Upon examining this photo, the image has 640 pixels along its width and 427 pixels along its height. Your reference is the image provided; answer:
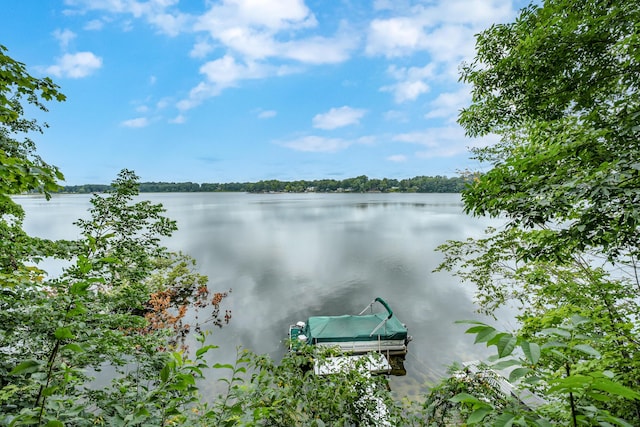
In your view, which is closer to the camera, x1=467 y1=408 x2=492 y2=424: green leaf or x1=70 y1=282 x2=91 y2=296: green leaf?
x1=467 y1=408 x2=492 y2=424: green leaf

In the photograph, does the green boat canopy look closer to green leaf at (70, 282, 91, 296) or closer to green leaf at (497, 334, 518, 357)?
green leaf at (70, 282, 91, 296)

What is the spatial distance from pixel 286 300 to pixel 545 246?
17.6 metres

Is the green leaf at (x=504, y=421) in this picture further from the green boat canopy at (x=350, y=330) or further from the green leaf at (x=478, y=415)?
the green boat canopy at (x=350, y=330)

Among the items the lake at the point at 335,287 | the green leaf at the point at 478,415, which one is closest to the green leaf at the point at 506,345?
the green leaf at the point at 478,415

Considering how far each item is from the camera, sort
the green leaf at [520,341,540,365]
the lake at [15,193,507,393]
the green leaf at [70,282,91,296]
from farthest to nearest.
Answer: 1. the lake at [15,193,507,393]
2. the green leaf at [70,282,91,296]
3. the green leaf at [520,341,540,365]

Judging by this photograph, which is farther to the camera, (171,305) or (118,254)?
(171,305)

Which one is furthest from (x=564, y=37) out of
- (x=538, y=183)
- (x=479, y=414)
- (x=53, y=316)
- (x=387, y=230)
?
(x=387, y=230)

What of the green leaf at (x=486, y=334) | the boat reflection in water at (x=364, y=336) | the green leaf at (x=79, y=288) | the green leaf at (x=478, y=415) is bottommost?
the boat reflection in water at (x=364, y=336)

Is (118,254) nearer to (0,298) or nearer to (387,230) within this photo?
(0,298)

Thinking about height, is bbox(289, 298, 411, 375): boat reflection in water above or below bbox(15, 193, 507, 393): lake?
above

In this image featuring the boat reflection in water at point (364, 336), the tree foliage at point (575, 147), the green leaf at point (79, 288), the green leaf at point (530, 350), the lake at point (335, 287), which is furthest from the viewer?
the lake at point (335, 287)

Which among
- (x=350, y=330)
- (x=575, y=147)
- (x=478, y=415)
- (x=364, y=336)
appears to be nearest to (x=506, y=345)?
(x=478, y=415)

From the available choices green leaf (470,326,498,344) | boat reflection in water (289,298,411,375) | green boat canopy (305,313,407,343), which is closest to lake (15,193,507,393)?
boat reflection in water (289,298,411,375)

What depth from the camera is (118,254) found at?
4.96 meters
